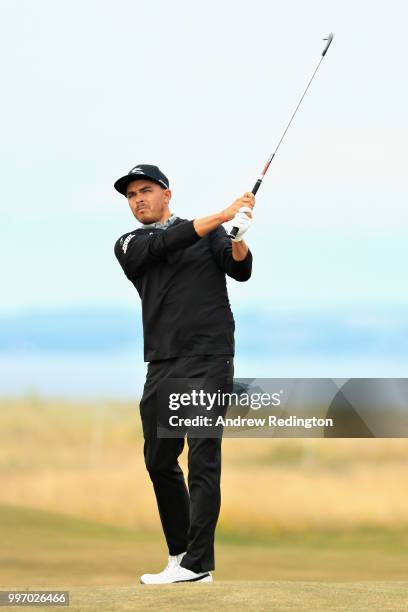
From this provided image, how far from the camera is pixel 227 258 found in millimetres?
7754

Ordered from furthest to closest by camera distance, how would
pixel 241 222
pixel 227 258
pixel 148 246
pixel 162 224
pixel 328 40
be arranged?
pixel 328 40 < pixel 162 224 < pixel 148 246 < pixel 227 258 < pixel 241 222

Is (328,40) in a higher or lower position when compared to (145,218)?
higher

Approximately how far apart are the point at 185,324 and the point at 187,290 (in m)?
0.22

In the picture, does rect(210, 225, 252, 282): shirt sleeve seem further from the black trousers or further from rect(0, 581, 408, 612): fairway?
rect(0, 581, 408, 612): fairway

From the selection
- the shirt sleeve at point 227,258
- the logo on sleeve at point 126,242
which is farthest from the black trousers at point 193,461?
the logo on sleeve at point 126,242

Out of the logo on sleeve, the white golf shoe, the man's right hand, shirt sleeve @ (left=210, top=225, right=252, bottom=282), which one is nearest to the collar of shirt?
the logo on sleeve

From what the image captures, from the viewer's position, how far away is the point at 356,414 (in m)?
9.09

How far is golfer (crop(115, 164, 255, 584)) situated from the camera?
7.76 meters

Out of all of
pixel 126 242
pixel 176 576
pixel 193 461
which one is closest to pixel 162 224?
pixel 126 242

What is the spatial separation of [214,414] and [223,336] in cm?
50

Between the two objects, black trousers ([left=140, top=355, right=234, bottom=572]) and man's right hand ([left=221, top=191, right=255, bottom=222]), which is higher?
man's right hand ([left=221, top=191, right=255, bottom=222])

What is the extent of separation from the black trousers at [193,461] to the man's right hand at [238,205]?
904 millimetres

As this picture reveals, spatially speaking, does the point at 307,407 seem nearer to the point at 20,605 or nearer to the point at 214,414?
the point at 214,414

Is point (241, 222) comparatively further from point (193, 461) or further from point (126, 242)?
point (193, 461)
